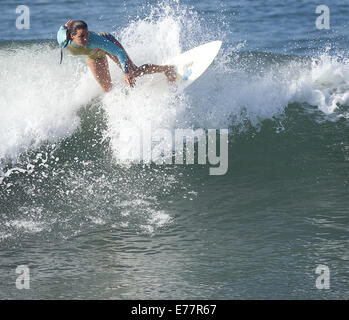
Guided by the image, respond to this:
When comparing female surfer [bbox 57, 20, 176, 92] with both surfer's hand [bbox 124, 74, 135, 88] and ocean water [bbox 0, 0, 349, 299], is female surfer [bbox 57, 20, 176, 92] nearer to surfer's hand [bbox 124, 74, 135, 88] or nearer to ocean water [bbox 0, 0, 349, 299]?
surfer's hand [bbox 124, 74, 135, 88]

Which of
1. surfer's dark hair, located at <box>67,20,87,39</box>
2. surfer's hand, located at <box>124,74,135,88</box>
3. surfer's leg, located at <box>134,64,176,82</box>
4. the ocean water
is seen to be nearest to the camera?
the ocean water

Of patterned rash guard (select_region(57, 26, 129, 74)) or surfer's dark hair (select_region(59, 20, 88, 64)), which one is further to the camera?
patterned rash guard (select_region(57, 26, 129, 74))

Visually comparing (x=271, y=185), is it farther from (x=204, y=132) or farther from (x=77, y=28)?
(x=77, y=28)

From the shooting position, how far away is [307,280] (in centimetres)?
616

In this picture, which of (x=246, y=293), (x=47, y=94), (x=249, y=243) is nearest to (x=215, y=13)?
(x=47, y=94)

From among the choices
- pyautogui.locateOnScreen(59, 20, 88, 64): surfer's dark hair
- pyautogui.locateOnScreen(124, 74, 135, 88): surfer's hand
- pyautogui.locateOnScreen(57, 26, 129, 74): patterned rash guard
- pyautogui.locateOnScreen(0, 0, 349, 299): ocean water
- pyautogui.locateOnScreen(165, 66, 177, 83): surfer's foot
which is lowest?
pyautogui.locateOnScreen(0, 0, 349, 299): ocean water

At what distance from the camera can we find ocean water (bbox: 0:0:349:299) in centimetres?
632

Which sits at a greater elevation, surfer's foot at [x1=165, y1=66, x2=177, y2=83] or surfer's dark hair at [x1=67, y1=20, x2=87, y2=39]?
surfer's dark hair at [x1=67, y1=20, x2=87, y2=39]

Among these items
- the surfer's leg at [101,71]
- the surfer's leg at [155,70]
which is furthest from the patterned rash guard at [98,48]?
the surfer's leg at [155,70]

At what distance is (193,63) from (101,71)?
1194 millimetres

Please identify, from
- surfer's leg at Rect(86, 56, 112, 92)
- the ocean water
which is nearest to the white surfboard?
the ocean water

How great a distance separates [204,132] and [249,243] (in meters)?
2.62

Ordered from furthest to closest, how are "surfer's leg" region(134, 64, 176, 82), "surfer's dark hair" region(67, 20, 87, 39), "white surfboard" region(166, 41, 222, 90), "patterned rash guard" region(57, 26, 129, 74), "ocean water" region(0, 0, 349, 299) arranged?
"white surfboard" region(166, 41, 222, 90) → "surfer's leg" region(134, 64, 176, 82) → "patterned rash guard" region(57, 26, 129, 74) → "surfer's dark hair" region(67, 20, 87, 39) → "ocean water" region(0, 0, 349, 299)

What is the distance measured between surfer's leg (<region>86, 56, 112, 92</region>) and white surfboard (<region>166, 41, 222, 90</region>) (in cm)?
90
